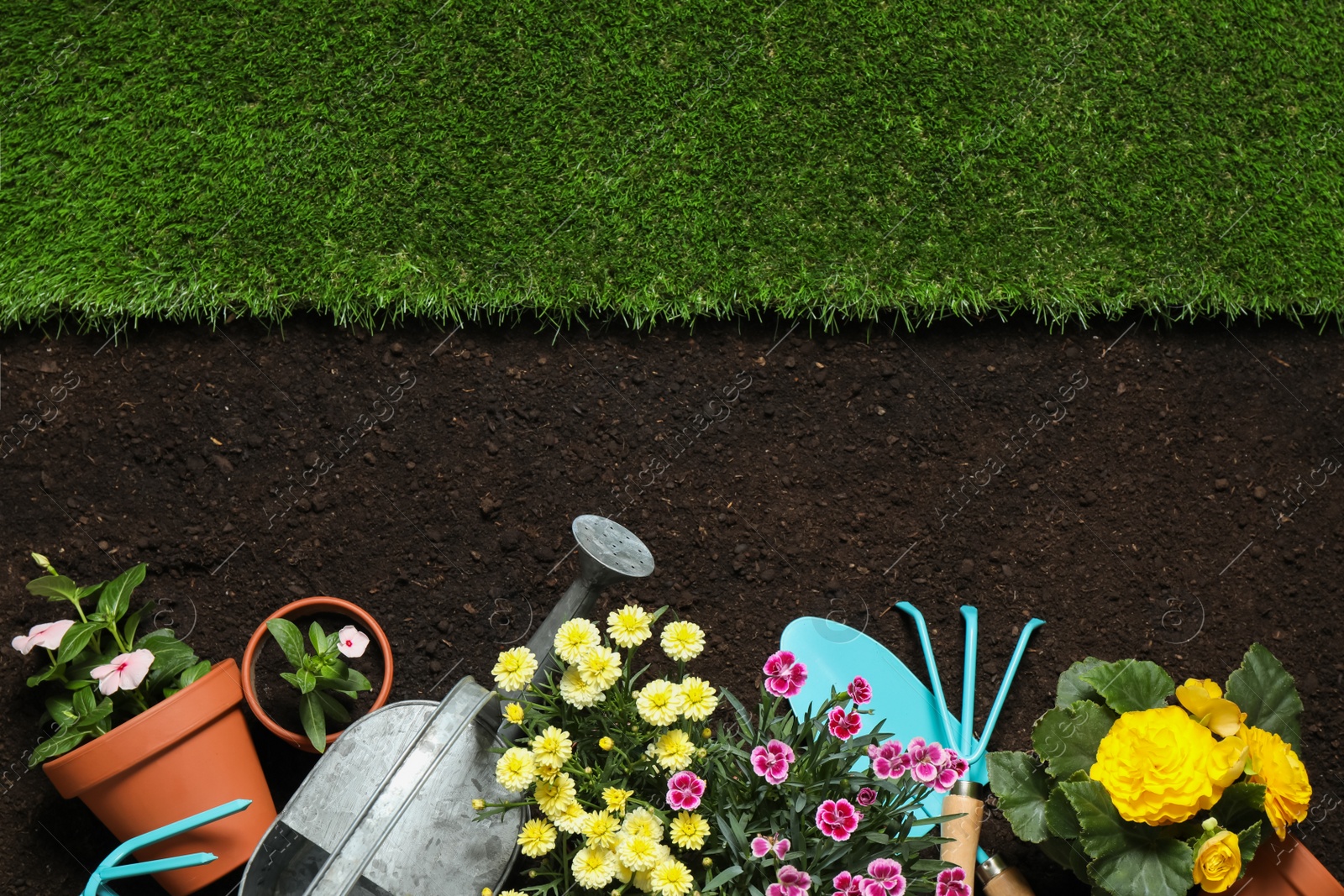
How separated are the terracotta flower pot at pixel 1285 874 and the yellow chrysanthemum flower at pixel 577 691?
1.16 metres

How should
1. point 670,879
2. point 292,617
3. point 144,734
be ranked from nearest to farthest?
point 670,879 < point 144,734 < point 292,617

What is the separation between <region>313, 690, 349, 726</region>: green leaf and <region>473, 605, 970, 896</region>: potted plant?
1.45 ft

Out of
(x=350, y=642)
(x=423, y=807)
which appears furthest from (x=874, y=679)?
(x=350, y=642)

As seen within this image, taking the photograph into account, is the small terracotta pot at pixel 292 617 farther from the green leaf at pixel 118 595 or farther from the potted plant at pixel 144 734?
the green leaf at pixel 118 595

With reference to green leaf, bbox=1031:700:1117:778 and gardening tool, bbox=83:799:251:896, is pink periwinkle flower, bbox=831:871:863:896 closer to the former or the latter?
green leaf, bbox=1031:700:1117:778

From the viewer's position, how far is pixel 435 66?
2.15m

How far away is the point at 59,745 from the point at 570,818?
98 centimetres

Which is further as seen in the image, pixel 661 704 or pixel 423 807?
pixel 423 807

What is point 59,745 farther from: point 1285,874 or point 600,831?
point 1285,874

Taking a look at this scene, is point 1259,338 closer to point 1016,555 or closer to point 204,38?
point 1016,555

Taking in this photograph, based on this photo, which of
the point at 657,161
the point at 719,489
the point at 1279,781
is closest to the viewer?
the point at 1279,781

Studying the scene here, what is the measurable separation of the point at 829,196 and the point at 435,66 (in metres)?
0.98

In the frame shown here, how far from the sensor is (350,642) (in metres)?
1.68

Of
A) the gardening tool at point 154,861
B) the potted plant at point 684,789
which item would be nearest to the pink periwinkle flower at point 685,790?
the potted plant at point 684,789
